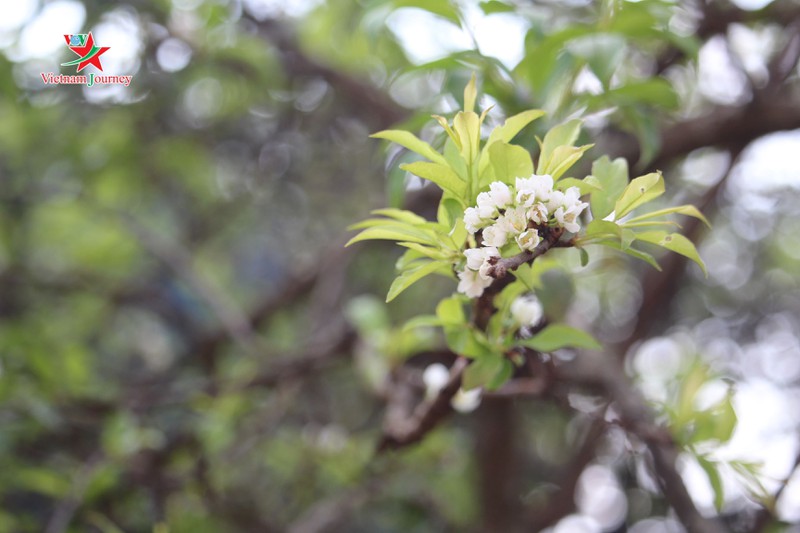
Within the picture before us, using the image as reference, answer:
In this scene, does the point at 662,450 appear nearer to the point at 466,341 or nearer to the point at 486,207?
the point at 466,341

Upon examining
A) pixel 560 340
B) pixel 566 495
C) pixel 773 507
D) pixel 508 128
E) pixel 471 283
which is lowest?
pixel 566 495

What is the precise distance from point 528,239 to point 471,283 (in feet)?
0.26

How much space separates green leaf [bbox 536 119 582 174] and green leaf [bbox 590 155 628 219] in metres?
0.03

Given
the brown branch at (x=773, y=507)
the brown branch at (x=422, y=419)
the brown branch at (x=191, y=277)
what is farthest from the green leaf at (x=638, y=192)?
the brown branch at (x=191, y=277)

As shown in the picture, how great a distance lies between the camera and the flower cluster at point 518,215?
1.81ft

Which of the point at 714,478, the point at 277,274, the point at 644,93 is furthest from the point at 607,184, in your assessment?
the point at 277,274

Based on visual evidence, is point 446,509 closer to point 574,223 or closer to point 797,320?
point 797,320

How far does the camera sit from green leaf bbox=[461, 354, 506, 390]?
2.28ft

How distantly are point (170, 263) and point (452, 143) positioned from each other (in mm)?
1406

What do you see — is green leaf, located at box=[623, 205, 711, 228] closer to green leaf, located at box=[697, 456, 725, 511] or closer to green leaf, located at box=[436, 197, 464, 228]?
green leaf, located at box=[436, 197, 464, 228]

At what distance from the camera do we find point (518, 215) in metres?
0.55

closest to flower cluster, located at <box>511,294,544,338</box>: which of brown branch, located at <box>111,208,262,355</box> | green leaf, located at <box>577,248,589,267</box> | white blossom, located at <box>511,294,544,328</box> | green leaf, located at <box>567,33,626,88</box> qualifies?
white blossom, located at <box>511,294,544,328</box>

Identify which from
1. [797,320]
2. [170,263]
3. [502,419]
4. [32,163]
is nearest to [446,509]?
[502,419]

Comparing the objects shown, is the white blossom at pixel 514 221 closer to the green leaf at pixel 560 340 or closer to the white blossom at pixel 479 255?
the white blossom at pixel 479 255
